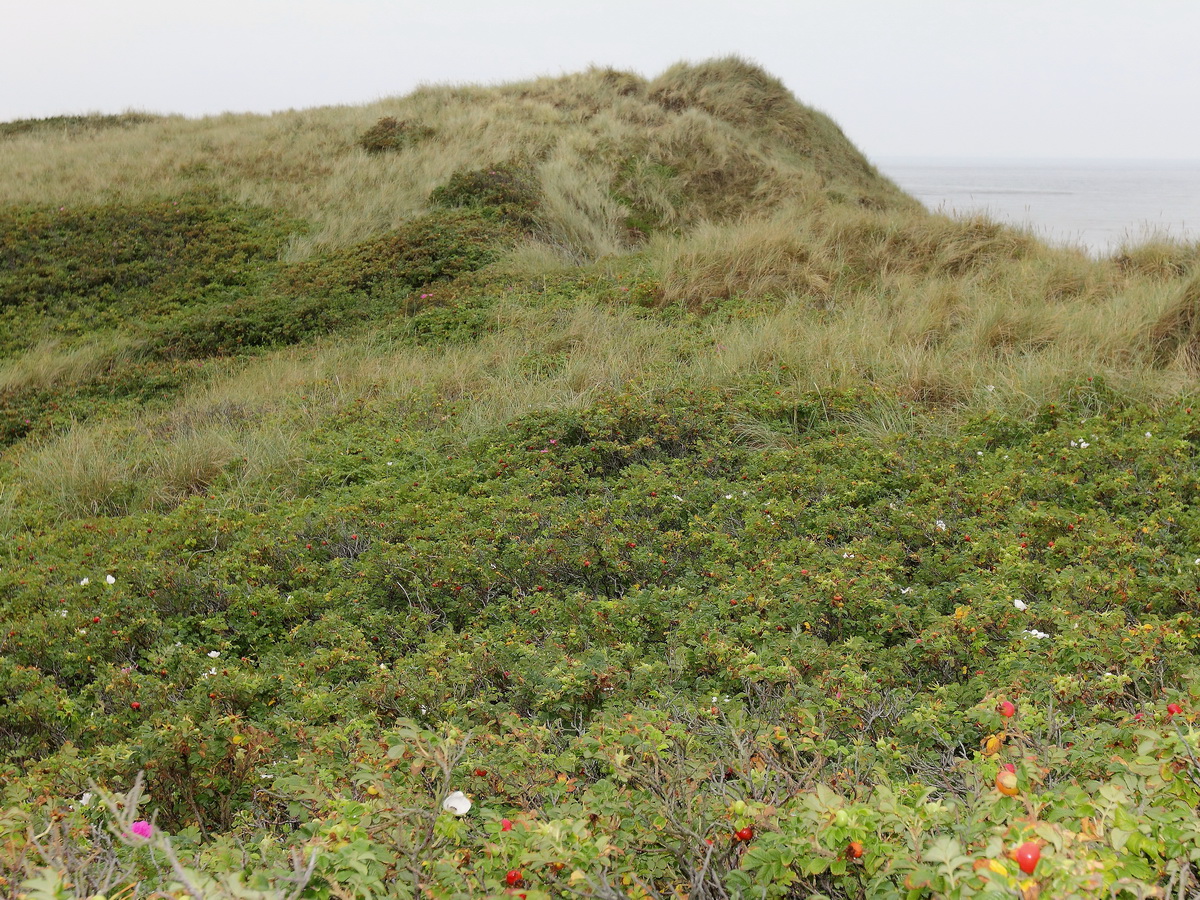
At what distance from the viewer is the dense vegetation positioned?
1.65 m

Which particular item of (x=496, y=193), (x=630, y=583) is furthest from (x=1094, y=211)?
(x=630, y=583)

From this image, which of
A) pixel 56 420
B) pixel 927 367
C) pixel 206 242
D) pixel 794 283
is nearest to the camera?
pixel 927 367

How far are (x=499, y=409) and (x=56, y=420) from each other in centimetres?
506

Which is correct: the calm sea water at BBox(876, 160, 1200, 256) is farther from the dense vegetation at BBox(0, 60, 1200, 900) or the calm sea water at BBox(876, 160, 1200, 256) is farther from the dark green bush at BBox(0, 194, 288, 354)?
the dark green bush at BBox(0, 194, 288, 354)

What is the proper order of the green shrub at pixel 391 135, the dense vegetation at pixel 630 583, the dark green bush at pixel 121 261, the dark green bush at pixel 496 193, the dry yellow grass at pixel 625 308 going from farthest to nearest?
the green shrub at pixel 391 135 < the dark green bush at pixel 496 193 < the dark green bush at pixel 121 261 < the dry yellow grass at pixel 625 308 < the dense vegetation at pixel 630 583

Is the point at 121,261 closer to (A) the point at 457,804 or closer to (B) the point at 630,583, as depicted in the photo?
(B) the point at 630,583

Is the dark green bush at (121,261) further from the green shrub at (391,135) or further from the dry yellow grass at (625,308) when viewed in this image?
Result: the green shrub at (391,135)

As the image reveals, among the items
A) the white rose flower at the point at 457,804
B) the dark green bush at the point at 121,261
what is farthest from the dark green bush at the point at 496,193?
the white rose flower at the point at 457,804

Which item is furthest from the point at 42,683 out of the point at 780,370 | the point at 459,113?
the point at 459,113

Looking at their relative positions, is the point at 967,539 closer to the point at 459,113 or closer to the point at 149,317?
the point at 149,317

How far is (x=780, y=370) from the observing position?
6.23 meters

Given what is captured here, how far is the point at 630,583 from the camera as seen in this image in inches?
153

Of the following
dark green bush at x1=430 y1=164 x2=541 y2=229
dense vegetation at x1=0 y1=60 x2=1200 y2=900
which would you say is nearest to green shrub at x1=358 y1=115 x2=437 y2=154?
dark green bush at x1=430 y1=164 x2=541 y2=229

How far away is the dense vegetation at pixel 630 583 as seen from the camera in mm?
1654
